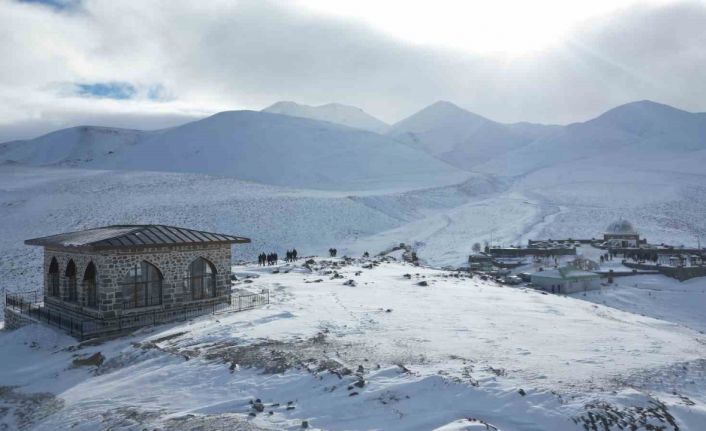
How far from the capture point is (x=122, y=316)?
2152 cm

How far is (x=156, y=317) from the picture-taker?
21.9 m

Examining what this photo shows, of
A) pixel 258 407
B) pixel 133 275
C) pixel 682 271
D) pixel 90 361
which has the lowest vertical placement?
pixel 258 407

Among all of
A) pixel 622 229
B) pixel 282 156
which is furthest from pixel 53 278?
pixel 282 156

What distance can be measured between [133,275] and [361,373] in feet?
38.3

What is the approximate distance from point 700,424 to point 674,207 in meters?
107

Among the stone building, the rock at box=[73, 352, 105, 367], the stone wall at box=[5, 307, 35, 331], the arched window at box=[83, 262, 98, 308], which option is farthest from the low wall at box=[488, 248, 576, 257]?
the rock at box=[73, 352, 105, 367]

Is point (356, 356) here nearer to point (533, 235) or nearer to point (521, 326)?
point (521, 326)

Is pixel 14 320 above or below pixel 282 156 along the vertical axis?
below

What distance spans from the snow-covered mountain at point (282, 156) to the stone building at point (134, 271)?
321 ft

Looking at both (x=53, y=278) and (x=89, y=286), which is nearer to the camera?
(x=89, y=286)

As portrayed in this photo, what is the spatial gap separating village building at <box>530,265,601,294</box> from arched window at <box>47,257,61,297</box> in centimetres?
3433

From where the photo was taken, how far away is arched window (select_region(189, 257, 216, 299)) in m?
23.9

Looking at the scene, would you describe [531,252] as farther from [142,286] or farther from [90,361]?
[90,361]

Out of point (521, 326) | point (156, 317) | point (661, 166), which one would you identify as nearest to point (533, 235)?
point (521, 326)
